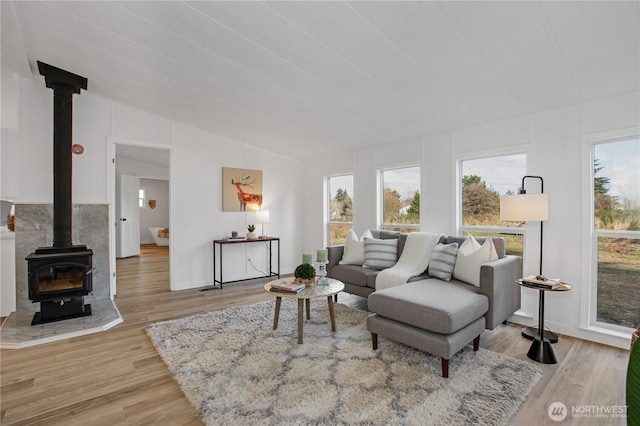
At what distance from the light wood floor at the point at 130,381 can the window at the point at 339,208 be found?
2.94m

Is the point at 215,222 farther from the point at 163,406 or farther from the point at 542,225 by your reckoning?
the point at 542,225

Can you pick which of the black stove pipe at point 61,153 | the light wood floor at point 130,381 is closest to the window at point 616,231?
the light wood floor at point 130,381

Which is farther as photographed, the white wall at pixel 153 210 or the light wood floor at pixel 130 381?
the white wall at pixel 153 210

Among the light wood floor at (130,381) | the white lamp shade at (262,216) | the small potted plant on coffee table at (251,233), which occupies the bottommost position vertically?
the light wood floor at (130,381)

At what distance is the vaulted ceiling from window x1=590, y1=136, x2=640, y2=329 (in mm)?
580

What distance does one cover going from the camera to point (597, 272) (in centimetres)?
296

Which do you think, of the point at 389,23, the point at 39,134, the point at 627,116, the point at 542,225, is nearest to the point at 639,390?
the point at 389,23

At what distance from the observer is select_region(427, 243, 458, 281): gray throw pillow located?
10.6 feet

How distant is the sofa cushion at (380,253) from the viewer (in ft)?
12.6

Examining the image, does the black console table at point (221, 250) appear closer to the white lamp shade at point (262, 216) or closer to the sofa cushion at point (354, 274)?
the white lamp shade at point (262, 216)

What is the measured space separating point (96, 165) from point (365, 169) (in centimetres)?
385

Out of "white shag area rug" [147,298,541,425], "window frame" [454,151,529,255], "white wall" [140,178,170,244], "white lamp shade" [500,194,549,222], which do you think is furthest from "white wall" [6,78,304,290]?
"white wall" [140,178,170,244]

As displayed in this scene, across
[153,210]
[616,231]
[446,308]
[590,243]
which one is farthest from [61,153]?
[153,210]

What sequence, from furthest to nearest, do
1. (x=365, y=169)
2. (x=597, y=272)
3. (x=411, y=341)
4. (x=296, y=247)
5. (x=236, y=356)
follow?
(x=296, y=247) < (x=365, y=169) < (x=597, y=272) < (x=236, y=356) < (x=411, y=341)
